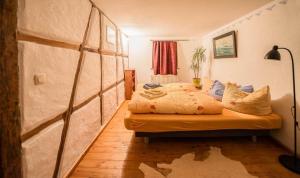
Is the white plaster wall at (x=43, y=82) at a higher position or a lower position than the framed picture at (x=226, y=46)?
lower

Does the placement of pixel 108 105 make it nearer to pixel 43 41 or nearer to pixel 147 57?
pixel 43 41

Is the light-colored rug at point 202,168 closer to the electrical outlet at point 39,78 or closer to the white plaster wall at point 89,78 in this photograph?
the white plaster wall at point 89,78

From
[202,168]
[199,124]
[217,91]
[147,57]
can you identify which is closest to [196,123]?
[199,124]

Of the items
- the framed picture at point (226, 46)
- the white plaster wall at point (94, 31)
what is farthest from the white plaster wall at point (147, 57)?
the white plaster wall at point (94, 31)

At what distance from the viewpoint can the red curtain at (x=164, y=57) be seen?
6695 millimetres

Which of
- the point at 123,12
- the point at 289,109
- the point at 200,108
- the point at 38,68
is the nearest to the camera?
the point at 38,68

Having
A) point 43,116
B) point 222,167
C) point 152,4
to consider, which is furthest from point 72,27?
point 222,167

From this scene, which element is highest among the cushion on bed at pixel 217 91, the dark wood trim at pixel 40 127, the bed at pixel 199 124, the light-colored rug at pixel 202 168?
the cushion on bed at pixel 217 91

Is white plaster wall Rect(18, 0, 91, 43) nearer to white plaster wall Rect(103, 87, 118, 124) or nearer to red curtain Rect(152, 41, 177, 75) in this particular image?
white plaster wall Rect(103, 87, 118, 124)

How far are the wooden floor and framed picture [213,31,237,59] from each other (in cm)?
204

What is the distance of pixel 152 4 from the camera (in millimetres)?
2863

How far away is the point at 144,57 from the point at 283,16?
4705 millimetres

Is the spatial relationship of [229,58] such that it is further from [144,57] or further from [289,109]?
[144,57]

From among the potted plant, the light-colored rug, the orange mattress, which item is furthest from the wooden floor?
the potted plant
